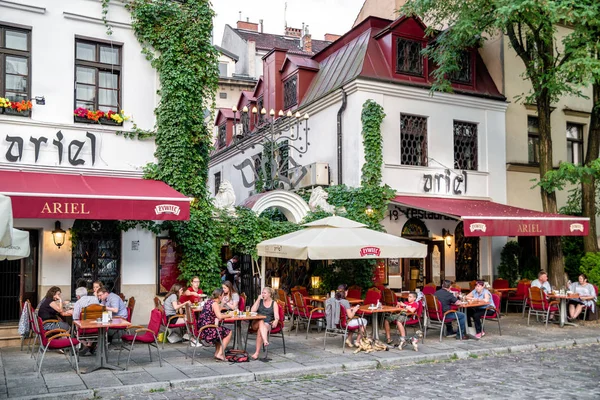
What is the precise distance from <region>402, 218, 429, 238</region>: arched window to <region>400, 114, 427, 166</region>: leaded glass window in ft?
5.95

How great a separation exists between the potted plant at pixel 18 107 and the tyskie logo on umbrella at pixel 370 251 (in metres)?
7.78

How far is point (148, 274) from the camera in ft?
44.7

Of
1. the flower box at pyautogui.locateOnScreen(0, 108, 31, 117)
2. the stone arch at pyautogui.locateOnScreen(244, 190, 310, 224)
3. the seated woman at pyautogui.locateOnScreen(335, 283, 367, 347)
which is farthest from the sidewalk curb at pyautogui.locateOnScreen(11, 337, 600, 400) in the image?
the flower box at pyautogui.locateOnScreen(0, 108, 31, 117)

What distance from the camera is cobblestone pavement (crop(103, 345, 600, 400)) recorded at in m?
8.21

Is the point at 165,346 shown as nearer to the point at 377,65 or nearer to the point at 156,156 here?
the point at 156,156

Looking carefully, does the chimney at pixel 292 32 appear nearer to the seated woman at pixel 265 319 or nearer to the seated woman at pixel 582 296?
the seated woman at pixel 582 296

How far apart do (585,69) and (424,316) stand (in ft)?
24.2

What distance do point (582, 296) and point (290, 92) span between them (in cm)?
1164

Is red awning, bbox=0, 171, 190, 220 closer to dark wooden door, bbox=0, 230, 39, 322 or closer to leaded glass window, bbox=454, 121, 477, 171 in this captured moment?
dark wooden door, bbox=0, 230, 39, 322

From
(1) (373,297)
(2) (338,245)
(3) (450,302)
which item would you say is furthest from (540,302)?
(2) (338,245)

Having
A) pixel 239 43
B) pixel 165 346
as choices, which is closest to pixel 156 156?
pixel 165 346

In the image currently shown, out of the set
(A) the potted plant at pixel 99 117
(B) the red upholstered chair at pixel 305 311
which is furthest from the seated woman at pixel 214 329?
(A) the potted plant at pixel 99 117

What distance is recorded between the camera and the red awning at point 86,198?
10531 mm

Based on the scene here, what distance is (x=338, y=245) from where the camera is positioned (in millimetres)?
11523
